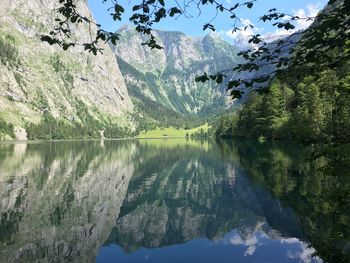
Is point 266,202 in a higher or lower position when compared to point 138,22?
lower

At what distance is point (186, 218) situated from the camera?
36.7m

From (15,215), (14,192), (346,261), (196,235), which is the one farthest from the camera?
(14,192)

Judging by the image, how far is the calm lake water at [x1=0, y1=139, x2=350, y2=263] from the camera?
25375mm

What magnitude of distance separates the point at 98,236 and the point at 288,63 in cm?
2501

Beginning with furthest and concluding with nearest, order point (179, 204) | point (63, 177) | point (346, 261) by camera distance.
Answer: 1. point (63, 177)
2. point (179, 204)
3. point (346, 261)

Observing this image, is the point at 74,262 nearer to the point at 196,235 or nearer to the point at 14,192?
the point at 196,235

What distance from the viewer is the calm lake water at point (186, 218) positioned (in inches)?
999

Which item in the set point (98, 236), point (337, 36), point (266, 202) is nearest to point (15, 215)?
point (98, 236)

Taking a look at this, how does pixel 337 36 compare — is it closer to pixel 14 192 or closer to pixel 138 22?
pixel 138 22

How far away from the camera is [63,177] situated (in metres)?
64.0

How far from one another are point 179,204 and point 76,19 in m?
35.8

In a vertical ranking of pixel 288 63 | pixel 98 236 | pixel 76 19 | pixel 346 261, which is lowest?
pixel 98 236

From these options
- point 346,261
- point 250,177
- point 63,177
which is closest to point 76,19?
point 346,261

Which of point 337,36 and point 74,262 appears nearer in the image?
point 337,36
